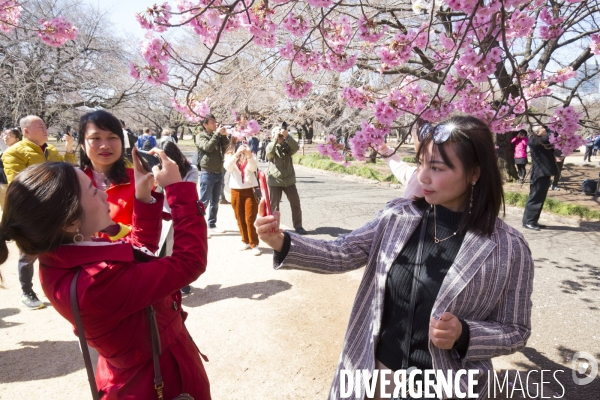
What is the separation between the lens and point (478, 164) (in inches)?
53.9

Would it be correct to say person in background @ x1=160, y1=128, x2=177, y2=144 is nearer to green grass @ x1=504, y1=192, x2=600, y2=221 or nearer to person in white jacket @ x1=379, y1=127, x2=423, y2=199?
person in white jacket @ x1=379, y1=127, x2=423, y2=199

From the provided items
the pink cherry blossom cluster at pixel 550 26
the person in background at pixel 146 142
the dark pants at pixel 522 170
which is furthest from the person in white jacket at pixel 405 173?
the dark pants at pixel 522 170

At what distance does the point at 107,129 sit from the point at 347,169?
13.0m

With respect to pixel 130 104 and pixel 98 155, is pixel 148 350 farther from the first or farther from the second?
pixel 130 104

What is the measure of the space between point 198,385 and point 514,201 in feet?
28.3

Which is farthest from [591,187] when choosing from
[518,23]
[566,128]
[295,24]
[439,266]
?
[439,266]

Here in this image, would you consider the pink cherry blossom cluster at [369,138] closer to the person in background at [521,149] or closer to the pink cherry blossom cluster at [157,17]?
the pink cherry blossom cluster at [157,17]

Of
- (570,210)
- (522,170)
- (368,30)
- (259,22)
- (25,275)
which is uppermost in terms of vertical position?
(368,30)

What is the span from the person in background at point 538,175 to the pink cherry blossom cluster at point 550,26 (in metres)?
2.08

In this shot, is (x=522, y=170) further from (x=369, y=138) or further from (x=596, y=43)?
(x=369, y=138)

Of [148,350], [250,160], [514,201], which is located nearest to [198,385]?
[148,350]

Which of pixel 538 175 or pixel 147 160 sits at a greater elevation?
pixel 147 160

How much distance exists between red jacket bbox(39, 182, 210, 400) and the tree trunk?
11.4 metres

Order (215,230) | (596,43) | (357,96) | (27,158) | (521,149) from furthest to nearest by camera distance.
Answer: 1. (521,149)
2. (215,230)
3. (596,43)
4. (357,96)
5. (27,158)
